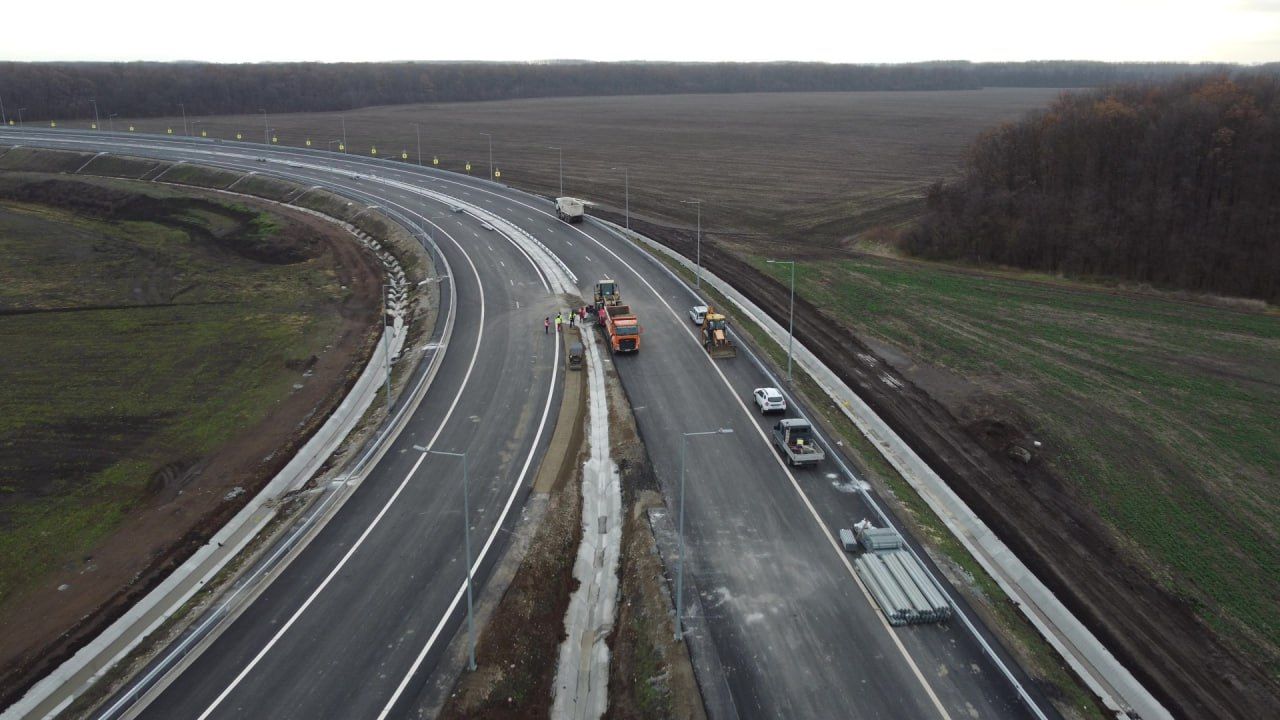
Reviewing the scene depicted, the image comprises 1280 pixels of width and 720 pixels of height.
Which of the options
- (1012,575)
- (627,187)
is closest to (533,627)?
(1012,575)

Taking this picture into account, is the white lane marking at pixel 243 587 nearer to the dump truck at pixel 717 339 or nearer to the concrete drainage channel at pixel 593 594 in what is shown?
the concrete drainage channel at pixel 593 594

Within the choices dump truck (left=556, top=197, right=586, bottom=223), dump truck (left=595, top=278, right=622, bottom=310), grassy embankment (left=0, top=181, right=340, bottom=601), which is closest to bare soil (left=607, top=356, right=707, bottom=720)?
dump truck (left=595, top=278, right=622, bottom=310)

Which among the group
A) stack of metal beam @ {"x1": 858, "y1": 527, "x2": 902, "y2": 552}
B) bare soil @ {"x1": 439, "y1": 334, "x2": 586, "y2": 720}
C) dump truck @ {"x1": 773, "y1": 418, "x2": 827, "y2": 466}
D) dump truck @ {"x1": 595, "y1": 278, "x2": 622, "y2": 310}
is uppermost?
dump truck @ {"x1": 595, "y1": 278, "x2": 622, "y2": 310}

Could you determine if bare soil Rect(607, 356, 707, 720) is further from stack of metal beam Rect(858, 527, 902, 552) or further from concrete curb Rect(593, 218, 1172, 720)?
concrete curb Rect(593, 218, 1172, 720)

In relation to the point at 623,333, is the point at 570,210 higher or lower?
higher

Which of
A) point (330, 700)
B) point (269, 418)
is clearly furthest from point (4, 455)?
point (330, 700)

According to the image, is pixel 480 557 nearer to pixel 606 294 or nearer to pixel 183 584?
pixel 183 584

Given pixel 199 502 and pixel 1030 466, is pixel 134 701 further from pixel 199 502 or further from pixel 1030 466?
pixel 1030 466
